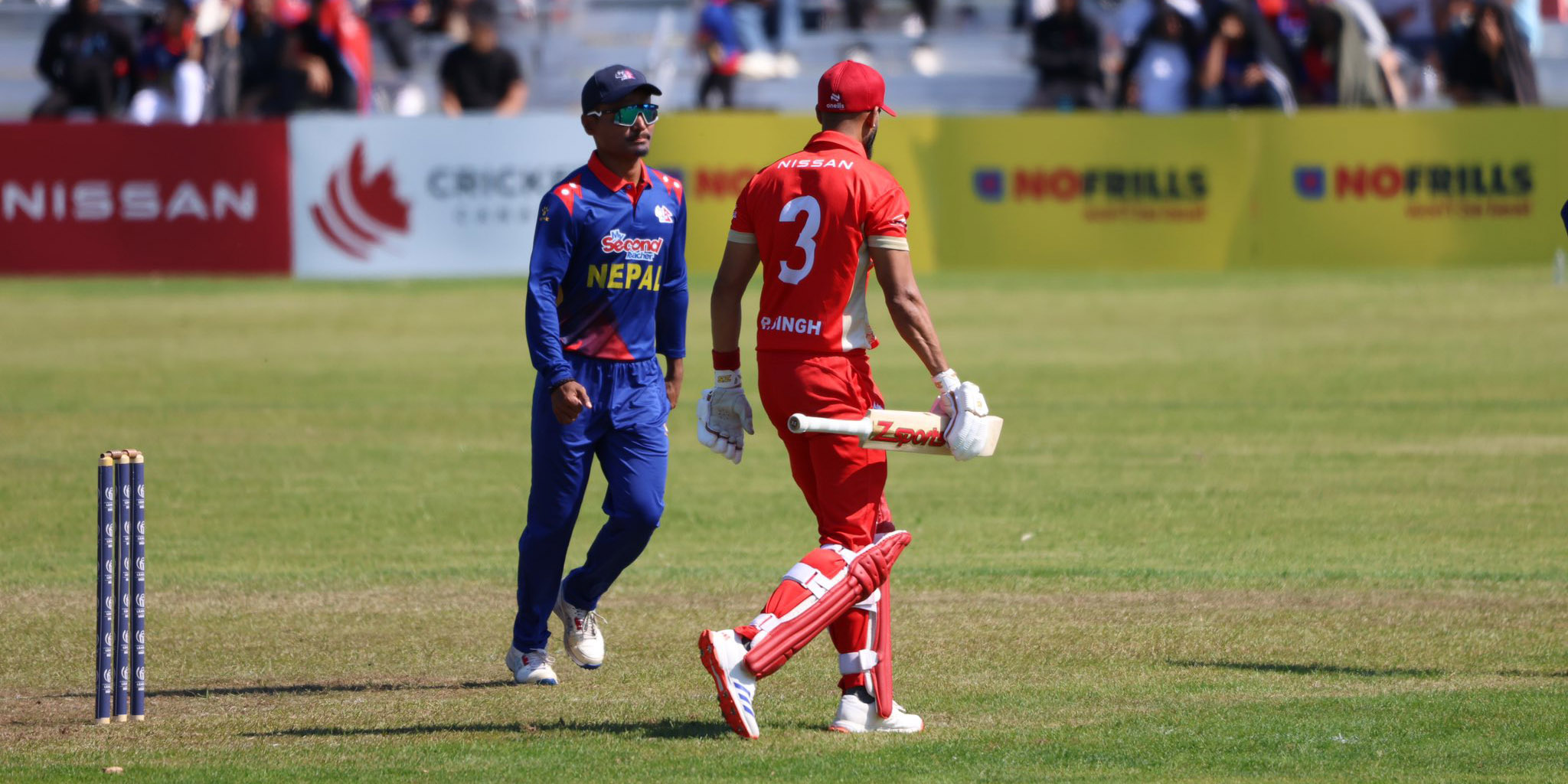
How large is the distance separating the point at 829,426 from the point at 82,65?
2290 centimetres

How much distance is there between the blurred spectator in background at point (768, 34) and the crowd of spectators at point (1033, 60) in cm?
9

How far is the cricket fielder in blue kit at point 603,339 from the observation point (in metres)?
7.75

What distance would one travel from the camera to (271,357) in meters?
19.2

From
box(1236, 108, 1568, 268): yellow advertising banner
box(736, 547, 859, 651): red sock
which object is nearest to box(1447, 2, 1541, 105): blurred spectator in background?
box(1236, 108, 1568, 268): yellow advertising banner

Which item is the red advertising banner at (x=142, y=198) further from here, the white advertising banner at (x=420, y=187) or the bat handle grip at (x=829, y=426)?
the bat handle grip at (x=829, y=426)

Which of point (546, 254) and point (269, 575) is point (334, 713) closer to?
point (546, 254)

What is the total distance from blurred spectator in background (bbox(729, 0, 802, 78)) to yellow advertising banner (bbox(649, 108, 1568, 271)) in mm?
5998

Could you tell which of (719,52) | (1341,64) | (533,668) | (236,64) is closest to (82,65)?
(236,64)

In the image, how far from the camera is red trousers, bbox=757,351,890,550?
6895mm

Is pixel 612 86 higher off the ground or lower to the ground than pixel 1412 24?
lower

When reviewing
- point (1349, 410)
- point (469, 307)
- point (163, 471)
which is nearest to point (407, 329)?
point (469, 307)

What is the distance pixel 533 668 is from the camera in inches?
313

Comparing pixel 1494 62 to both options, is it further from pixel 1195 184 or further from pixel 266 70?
pixel 266 70

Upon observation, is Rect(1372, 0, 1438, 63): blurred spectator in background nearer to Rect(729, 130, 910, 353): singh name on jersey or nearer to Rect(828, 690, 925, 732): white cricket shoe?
Rect(729, 130, 910, 353): singh name on jersey
